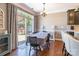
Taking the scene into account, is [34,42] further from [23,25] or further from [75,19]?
[75,19]

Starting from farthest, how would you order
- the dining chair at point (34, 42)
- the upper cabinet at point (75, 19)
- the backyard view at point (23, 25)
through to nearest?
the dining chair at point (34, 42), the upper cabinet at point (75, 19), the backyard view at point (23, 25)

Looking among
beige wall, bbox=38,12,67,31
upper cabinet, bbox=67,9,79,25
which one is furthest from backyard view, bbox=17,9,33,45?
upper cabinet, bbox=67,9,79,25

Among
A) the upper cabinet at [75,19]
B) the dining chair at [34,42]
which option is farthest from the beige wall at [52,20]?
the dining chair at [34,42]

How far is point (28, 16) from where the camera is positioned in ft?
8.64

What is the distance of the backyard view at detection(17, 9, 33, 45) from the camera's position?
2.56 m

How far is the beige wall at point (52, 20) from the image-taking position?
2.62 metres

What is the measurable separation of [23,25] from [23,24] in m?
0.03

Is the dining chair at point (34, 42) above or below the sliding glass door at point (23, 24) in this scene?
below

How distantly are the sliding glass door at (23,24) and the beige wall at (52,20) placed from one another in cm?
25

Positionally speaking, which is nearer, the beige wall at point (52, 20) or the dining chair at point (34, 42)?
the beige wall at point (52, 20)

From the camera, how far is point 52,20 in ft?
8.73

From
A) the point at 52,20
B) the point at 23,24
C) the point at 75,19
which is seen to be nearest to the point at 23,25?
the point at 23,24

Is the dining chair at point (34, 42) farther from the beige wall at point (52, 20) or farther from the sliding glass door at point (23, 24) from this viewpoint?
the beige wall at point (52, 20)

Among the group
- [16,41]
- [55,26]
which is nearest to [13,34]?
[16,41]
